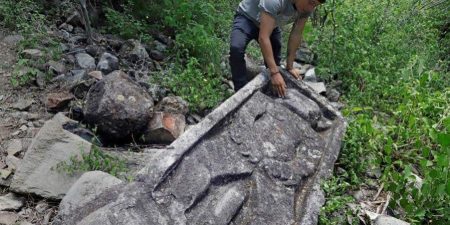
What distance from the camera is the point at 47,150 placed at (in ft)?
10.2

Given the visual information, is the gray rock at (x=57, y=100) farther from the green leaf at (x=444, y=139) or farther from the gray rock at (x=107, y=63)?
the green leaf at (x=444, y=139)

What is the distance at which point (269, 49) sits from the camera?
345 centimetres

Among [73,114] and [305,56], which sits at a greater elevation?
[305,56]

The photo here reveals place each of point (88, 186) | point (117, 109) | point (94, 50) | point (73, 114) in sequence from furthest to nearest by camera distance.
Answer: point (94, 50)
point (73, 114)
point (117, 109)
point (88, 186)

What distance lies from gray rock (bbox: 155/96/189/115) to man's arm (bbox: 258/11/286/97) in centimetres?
102

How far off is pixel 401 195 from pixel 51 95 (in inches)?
114

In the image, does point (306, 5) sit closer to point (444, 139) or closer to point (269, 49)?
point (269, 49)

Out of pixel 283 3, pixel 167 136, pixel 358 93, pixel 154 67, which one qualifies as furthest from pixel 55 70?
pixel 358 93

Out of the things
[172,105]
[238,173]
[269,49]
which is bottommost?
[172,105]

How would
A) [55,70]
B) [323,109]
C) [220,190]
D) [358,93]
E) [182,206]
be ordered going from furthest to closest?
[358,93] < [55,70] < [323,109] < [220,190] < [182,206]

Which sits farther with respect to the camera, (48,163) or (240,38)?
(240,38)

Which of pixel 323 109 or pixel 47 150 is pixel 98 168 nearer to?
pixel 47 150

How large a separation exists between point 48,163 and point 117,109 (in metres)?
0.75

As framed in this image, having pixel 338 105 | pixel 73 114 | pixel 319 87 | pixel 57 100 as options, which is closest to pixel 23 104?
pixel 57 100
